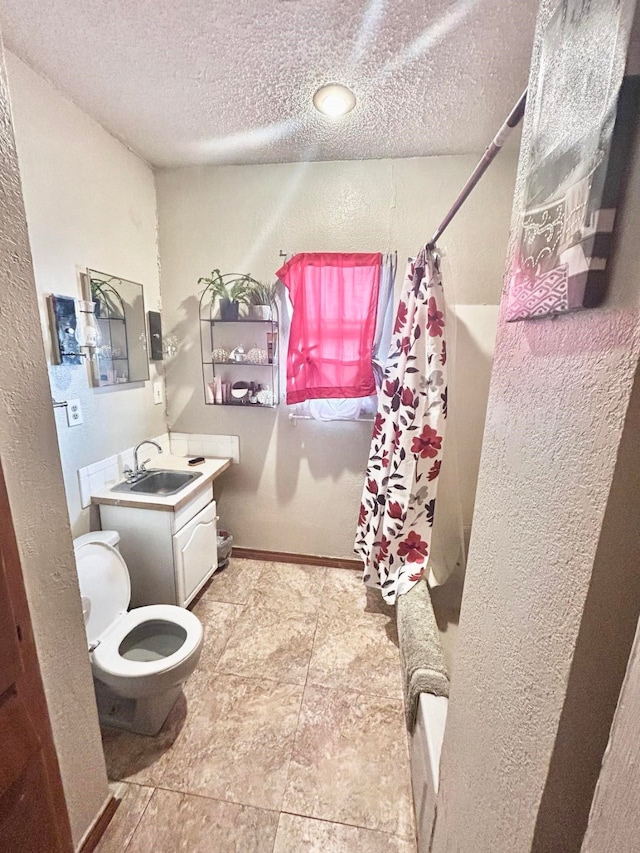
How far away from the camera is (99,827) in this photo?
44.2 inches

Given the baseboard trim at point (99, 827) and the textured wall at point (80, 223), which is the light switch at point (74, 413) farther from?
the baseboard trim at point (99, 827)

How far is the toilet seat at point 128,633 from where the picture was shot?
51.3 inches

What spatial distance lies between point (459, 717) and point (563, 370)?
30.2 inches

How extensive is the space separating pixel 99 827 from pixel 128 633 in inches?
22.0

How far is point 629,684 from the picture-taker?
1.18ft

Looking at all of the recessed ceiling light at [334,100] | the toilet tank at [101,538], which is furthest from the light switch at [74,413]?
the recessed ceiling light at [334,100]

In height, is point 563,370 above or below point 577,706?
above

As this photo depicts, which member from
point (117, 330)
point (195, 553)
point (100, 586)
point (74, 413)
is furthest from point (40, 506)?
point (117, 330)

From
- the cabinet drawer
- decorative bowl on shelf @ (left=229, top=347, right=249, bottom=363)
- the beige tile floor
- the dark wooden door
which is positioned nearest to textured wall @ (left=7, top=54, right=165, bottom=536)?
the cabinet drawer

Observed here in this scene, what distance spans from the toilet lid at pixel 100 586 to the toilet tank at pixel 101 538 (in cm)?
4

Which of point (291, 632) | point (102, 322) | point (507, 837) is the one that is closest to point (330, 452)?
point (291, 632)

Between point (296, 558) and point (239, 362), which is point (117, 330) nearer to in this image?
point (239, 362)

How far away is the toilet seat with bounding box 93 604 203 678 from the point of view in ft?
4.27

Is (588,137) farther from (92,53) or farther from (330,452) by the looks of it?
(330,452)
